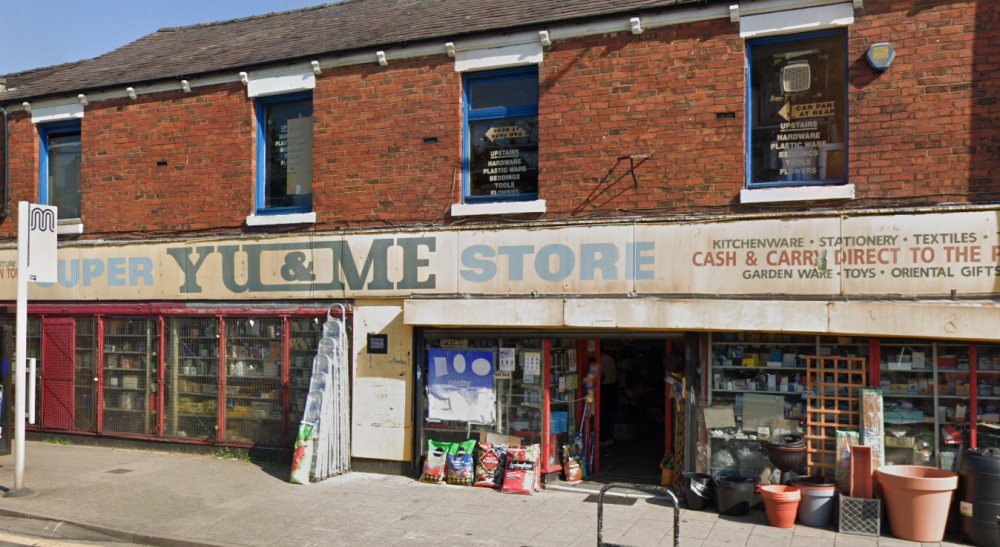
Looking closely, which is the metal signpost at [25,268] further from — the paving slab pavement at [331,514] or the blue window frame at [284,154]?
the blue window frame at [284,154]

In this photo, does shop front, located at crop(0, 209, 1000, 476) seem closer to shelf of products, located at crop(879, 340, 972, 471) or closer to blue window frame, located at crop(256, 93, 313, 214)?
shelf of products, located at crop(879, 340, 972, 471)

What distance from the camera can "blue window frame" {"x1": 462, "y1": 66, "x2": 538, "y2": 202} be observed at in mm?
11266

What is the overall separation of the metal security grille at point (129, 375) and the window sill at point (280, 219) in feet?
8.71

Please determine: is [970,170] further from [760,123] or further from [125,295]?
[125,295]

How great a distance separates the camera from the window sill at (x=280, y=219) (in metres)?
12.2

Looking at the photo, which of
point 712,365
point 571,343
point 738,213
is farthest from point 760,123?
point 571,343

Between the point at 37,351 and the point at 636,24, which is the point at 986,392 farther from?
the point at 37,351

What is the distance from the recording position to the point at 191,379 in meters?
13.1

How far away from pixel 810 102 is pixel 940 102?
4.66 feet

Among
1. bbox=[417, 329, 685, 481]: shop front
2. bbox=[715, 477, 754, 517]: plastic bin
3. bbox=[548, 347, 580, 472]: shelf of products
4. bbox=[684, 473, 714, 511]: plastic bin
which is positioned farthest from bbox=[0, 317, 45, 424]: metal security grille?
bbox=[715, 477, 754, 517]: plastic bin

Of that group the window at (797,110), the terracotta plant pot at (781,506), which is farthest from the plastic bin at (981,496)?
the window at (797,110)

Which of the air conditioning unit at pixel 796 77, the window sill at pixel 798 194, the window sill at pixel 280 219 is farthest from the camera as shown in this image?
the window sill at pixel 280 219

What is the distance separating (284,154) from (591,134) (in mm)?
5117

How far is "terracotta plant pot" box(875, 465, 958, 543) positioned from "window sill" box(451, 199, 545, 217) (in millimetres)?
5250
